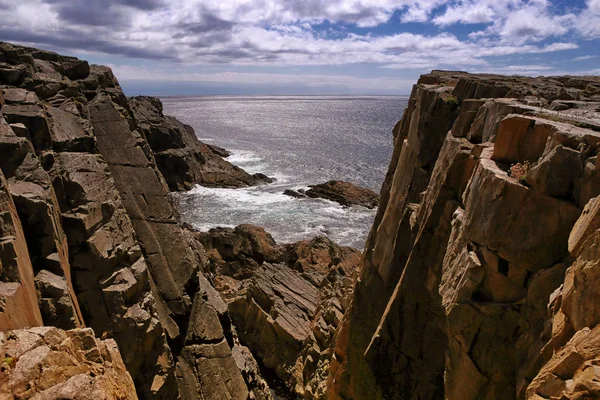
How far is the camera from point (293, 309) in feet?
99.3

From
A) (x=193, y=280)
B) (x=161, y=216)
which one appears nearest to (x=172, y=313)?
(x=193, y=280)

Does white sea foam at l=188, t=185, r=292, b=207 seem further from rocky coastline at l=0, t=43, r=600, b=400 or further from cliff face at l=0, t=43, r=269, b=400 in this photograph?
cliff face at l=0, t=43, r=269, b=400

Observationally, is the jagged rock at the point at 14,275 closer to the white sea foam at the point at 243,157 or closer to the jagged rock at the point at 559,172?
the jagged rock at the point at 559,172

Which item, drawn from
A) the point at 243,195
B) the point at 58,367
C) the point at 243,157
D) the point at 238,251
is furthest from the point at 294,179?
the point at 58,367

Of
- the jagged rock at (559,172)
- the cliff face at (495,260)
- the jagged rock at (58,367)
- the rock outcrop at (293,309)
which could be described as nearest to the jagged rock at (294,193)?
the rock outcrop at (293,309)

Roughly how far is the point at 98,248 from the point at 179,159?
199ft

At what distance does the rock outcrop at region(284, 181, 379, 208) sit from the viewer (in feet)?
227

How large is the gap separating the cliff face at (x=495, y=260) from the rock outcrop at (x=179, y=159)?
203 feet

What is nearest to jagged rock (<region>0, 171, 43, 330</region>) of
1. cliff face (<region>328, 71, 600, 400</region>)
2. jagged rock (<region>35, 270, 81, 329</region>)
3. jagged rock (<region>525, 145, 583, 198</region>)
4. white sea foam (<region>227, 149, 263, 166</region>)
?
Answer: jagged rock (<region>35, 270, 81, 329</region>)

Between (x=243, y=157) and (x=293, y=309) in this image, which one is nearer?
(x=293, y=309)

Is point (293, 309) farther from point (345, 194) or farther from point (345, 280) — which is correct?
point (345, 194)

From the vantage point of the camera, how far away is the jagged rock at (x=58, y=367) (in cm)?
780

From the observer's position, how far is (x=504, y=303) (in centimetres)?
920

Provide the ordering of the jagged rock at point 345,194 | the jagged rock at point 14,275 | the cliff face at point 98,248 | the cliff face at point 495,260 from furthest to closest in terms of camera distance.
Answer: the jagged rock at point 345,194 < the cliff face at point 98,248 < the jagged rock at point 14,275 < the cliff face at point 495,260
